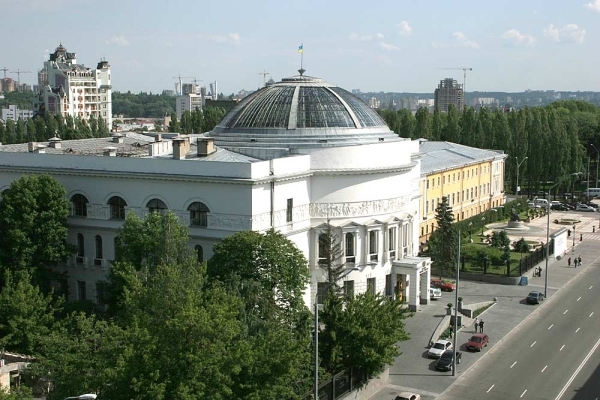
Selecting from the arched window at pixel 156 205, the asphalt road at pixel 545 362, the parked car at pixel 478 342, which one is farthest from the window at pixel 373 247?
the arched window at pixel 156 205

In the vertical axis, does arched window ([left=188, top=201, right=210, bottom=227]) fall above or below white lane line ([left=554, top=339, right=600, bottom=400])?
above

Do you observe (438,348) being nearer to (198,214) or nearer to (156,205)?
(198,214)

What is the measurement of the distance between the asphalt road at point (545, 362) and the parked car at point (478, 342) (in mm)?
823

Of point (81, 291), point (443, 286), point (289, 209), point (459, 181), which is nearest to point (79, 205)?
point (81, 291)

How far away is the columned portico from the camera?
212 ft

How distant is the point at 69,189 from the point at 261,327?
24.7 metres

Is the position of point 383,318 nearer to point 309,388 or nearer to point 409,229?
point 309,388

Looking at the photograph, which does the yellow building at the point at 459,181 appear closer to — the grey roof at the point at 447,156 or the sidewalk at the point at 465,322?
the grey roof at the point at 447,156

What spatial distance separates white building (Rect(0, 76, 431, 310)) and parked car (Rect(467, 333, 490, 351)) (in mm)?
9429

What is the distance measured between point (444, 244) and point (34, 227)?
122ft

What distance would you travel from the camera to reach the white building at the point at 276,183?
5581 centimetres

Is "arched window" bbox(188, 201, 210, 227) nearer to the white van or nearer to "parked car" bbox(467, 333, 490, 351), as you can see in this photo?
"parked car" bbox(467, 333, 490, 351)

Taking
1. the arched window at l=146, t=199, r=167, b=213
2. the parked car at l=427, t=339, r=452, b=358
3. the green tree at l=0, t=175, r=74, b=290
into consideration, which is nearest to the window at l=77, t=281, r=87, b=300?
the green tree at l=0, t=175, r=74, b=290


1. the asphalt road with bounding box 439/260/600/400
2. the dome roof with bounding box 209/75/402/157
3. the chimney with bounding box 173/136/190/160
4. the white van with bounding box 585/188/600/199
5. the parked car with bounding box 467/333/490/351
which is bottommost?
the asphalt road with bounding box 439/260/600/400
